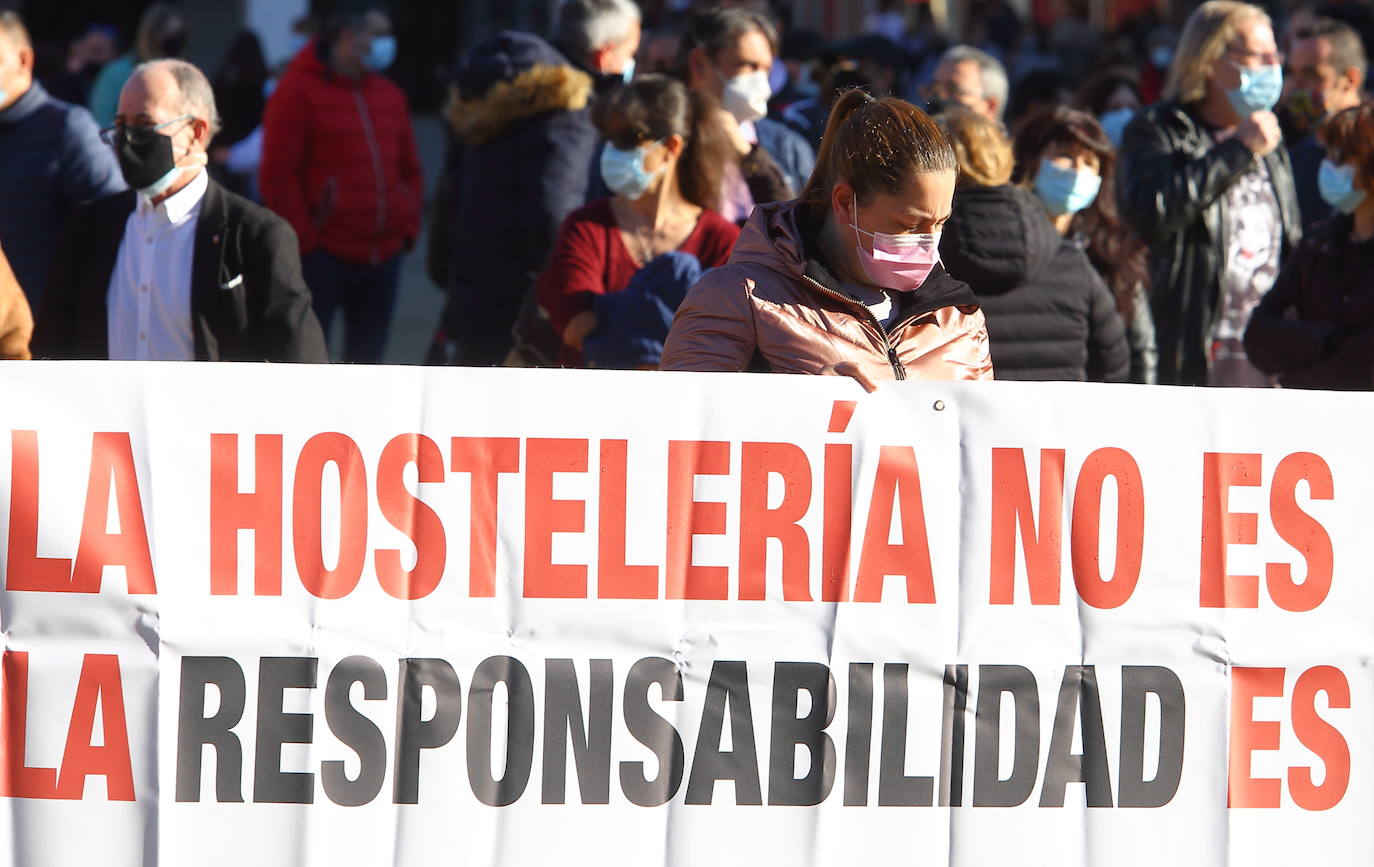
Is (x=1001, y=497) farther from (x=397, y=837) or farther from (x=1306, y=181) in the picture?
(x=1306, y=181)

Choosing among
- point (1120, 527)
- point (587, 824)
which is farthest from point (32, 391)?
point (1120, 527)

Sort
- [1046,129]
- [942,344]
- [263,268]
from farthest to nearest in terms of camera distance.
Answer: [1046,129], [263,268], [942,344]

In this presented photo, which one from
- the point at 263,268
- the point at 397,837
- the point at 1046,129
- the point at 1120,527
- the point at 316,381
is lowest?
the point at 397,837

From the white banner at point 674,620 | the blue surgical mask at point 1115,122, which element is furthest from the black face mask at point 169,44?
the white banner at point 674,620

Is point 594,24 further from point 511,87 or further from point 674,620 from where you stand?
point 674,620

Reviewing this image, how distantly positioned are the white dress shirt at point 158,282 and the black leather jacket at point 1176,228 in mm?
2992

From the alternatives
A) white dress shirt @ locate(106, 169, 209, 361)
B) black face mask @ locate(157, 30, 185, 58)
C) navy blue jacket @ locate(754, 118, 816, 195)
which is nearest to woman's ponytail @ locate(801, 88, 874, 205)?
white dress shirt @ locate(106, 169, 209, 361)

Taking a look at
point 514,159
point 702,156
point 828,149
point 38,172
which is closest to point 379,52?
point 514,159

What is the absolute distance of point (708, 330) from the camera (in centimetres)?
349

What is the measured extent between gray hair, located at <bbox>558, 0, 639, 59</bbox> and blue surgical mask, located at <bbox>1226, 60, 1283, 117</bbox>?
2.24 meters

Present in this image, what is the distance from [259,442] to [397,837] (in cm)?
75

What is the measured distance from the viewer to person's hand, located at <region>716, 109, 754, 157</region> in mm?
5558

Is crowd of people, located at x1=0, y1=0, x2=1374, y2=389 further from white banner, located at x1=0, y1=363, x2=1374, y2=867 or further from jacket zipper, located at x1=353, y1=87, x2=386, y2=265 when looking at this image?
white banner, located at x1=0, y1=363, x2=1374, y2=867

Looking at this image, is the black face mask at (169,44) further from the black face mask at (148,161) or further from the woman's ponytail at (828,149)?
the woman's ponytail at (828,149)
